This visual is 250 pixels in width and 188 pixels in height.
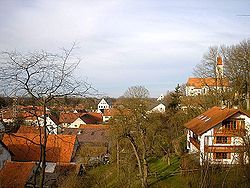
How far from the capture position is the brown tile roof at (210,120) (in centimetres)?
2297

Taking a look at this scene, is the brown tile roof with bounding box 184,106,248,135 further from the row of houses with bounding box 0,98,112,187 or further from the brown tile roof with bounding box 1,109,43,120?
the brown tile roof with bounding box 1,109,43,120

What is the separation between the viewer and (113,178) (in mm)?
21797

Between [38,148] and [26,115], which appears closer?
[26,115]

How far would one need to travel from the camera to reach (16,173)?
68.3ft

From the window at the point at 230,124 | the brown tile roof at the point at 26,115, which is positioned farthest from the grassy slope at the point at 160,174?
the brown tile roof at the point at 26,115

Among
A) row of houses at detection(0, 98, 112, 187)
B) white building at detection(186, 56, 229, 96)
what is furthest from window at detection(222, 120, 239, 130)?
row of houses at detection(0, 98, 112, 187)

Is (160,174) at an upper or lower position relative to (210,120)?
lower

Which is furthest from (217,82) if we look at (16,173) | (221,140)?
(16,173)

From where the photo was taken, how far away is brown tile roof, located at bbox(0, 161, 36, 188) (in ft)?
63.4

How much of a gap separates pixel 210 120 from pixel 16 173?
13663 millimetres

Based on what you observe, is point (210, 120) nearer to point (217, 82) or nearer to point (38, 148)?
point (217, 82)

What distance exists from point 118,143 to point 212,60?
15.0 meters

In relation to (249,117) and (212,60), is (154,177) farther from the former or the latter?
(212,60)

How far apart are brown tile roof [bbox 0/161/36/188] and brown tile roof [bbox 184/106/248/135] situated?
11.7m
